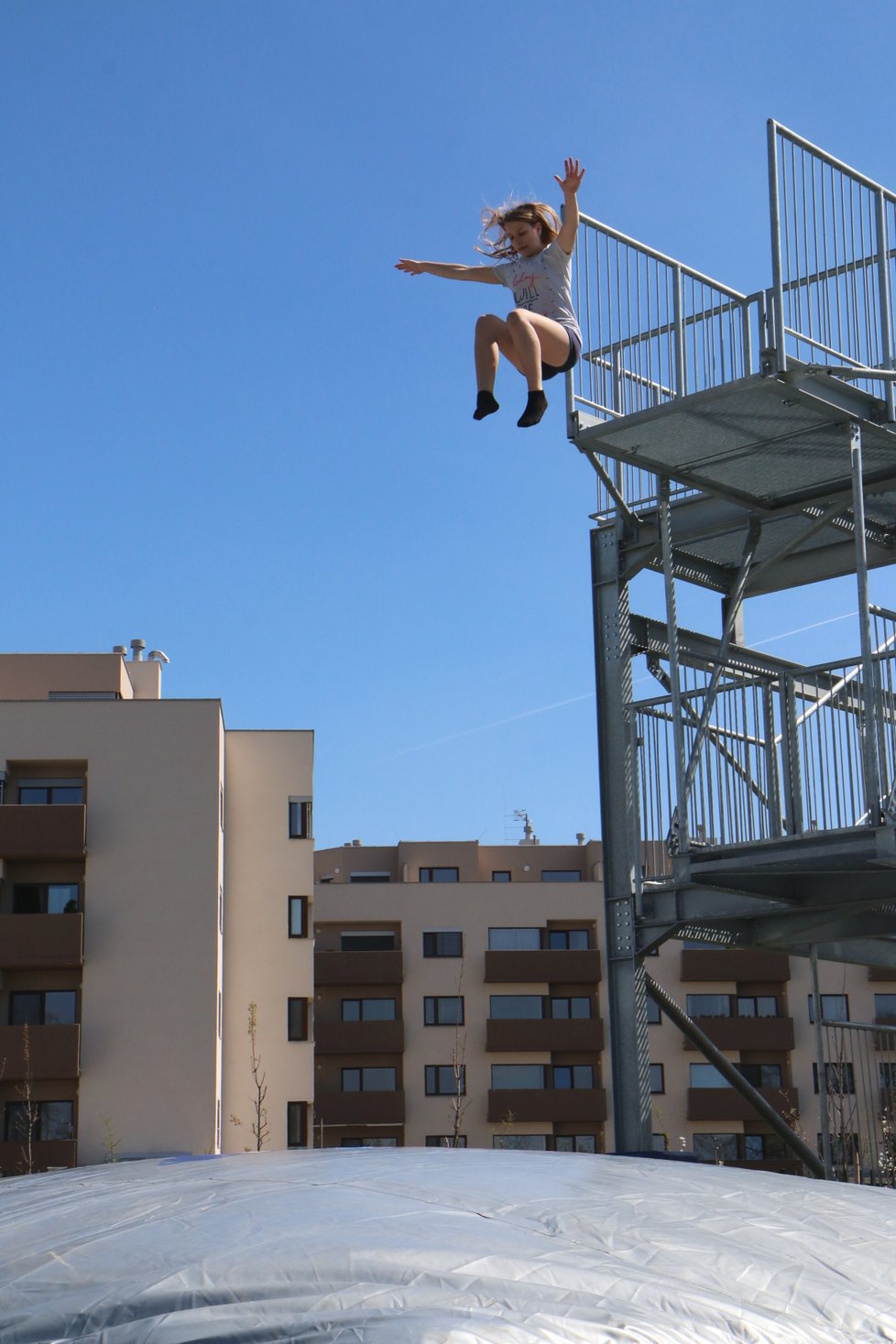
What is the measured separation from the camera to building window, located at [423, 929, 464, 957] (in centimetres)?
6581

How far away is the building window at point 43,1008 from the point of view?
1802 inches

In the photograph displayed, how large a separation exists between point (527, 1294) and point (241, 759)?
4702 cm

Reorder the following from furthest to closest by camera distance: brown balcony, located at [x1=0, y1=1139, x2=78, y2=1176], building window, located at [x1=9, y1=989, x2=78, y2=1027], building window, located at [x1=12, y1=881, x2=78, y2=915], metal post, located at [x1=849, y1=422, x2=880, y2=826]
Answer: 1. building window, located at [x1=12, y1=881, x2=78, y2=915]
2. building window, located at [x1=9, y1=989, x2=78, y2=1027]
3. brown balcony, located at [x1=0, y1=1139, x2=78, y2=1176]
4. metal post, located at [x1=849, y1=422, x2=880, y2=826]

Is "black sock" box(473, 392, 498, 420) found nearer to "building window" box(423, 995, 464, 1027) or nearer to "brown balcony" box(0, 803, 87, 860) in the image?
"brown balcony" box(0, 803, 87, 860)

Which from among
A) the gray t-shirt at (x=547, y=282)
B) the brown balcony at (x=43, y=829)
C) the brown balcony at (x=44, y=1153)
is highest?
the brown balcony at (x=43, y=829)

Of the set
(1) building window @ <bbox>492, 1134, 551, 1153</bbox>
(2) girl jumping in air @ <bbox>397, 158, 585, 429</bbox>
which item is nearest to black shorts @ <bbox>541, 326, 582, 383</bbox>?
(2) girl jumping in air @ <bbox>397, 158, 585, 429</bbox>

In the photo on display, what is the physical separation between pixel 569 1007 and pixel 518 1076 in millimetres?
3310

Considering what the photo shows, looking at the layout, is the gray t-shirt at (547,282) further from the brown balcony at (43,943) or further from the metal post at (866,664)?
the brown balcony at (43,943)

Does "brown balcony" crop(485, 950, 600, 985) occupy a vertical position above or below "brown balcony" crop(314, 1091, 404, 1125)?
above

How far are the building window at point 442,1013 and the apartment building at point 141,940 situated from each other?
17.0 meters

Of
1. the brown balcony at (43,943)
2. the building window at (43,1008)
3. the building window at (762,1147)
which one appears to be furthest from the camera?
the building window at (762,1147)

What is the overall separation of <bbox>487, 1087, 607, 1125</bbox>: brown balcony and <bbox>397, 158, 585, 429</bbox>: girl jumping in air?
55.8 meters

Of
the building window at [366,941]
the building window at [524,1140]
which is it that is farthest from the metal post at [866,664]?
the building window at [366,941]

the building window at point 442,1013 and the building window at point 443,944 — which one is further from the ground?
the building window at point 443,944
